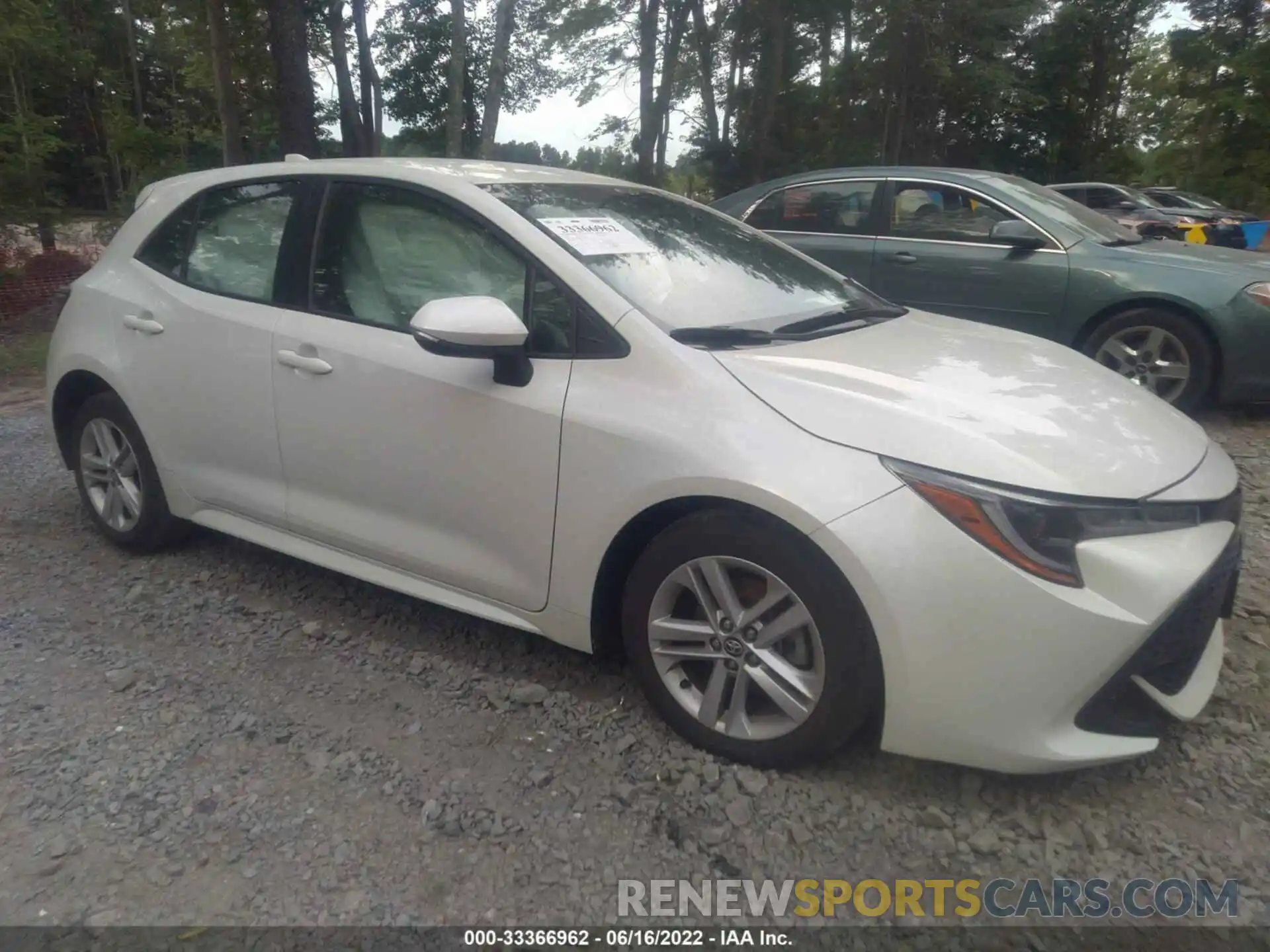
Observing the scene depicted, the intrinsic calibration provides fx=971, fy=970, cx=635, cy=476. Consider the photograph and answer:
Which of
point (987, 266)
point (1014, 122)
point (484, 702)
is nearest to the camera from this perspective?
point (484, 702)

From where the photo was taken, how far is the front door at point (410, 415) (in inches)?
108

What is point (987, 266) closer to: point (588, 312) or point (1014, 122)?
point (588, 312)

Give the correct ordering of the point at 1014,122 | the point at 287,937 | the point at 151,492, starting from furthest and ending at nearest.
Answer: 1. the point at 1014,122
2. the point at 151,492
3. the point at 287,937

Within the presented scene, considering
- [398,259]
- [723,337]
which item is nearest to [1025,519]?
[723,337]

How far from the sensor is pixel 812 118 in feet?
91.8

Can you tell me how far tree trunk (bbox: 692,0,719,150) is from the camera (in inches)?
962

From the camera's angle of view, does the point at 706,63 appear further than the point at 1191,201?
Yes

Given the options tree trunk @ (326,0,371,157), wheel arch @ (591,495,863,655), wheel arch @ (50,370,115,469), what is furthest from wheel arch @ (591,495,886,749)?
tree trunk @ (326,0,371,157)

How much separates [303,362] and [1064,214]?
5.07 meters

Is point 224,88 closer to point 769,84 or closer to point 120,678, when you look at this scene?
point 120,678

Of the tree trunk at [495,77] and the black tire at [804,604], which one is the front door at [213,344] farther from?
the tree trunk at [495,77]

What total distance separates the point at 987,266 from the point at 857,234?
963 millimetres

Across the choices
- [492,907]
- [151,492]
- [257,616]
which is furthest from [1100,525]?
[151,492]

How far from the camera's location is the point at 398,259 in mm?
3145
